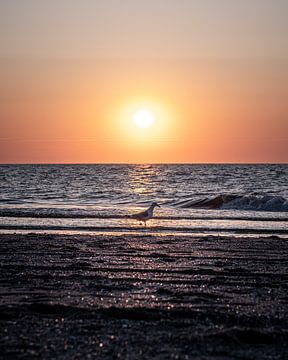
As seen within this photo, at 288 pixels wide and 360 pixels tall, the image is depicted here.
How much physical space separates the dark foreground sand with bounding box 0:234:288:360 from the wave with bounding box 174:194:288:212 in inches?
764

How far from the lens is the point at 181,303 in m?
6.53

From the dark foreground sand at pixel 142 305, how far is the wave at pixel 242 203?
19.4 m

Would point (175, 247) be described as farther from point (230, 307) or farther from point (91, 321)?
point (91, 321)

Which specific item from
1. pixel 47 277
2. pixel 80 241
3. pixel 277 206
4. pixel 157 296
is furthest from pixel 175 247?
pixel 277 206

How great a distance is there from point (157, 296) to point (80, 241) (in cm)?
736

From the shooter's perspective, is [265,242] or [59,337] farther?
[265,242]

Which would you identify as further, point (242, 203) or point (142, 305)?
point (242, 203)

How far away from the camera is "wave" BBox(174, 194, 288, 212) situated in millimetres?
30344

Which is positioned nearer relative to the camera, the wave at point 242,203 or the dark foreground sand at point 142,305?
the dark foreground sand at point 142,305

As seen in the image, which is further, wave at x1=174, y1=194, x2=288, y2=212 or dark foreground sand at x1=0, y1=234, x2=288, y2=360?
wave at x1=174, y1=194, x2=288, y2=212

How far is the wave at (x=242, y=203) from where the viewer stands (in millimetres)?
30344

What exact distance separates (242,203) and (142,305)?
26.6m

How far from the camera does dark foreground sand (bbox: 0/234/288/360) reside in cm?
487

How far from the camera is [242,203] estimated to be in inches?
1275
